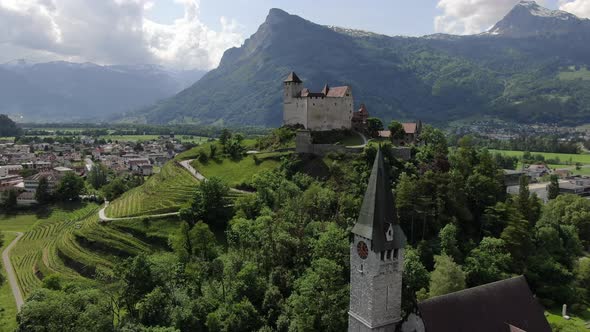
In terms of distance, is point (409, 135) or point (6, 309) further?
point (409, 135)

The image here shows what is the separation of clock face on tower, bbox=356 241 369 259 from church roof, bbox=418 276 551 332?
5477mm

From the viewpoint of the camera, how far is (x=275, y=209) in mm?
74688

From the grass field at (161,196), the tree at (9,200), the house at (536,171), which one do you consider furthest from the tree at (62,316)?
the house at (536,171)

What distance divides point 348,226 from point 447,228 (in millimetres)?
14793

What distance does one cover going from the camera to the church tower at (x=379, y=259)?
3144 cm

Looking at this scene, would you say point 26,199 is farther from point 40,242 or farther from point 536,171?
point 536,171

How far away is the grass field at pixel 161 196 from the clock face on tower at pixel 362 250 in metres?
58.2

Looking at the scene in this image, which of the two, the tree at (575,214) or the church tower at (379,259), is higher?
the church tower at (379,259)

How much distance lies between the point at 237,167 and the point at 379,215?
69754mm

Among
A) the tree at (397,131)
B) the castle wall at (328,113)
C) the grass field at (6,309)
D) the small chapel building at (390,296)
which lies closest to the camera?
the small chapel building at (390,296)

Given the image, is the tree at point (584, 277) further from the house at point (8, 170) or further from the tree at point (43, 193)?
the house at point (8, 170)

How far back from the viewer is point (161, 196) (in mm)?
90938

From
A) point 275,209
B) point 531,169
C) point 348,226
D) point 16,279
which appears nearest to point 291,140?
point 275,209

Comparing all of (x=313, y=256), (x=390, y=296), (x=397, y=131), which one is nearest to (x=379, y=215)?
(x=390, y=296)
